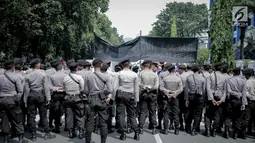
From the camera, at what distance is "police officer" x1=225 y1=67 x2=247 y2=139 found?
8.88m

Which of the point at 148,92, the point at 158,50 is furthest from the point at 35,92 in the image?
the point at 158,50

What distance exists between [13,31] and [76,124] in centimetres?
1482

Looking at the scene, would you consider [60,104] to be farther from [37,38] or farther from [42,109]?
[37,38]

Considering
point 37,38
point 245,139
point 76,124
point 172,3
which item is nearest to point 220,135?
point 245,139

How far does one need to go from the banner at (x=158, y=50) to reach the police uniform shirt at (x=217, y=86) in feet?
9.17

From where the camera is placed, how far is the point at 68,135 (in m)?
8.87

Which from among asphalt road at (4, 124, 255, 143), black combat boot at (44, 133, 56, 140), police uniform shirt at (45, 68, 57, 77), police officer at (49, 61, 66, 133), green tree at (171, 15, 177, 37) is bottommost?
asphalt road at (4, 124, 255, 143)

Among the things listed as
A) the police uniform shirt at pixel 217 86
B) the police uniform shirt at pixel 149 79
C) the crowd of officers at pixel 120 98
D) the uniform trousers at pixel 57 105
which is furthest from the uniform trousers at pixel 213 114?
the uniform trousers at pixel 57 105

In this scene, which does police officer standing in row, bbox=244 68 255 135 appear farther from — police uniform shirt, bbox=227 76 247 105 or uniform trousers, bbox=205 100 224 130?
uniform trousers, bbox=205 100 224 130

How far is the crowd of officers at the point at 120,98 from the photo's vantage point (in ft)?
25.1

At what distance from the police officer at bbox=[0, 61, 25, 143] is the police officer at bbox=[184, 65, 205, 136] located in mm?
4724

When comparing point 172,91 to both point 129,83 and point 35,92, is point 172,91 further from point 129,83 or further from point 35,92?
point 35,92

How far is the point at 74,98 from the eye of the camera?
824 cm

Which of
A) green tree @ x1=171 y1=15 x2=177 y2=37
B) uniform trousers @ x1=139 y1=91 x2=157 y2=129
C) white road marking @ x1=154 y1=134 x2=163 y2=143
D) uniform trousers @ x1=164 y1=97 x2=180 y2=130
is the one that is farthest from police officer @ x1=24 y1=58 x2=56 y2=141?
green tree @ x1=171 y1=15 x2=177 y2=37
